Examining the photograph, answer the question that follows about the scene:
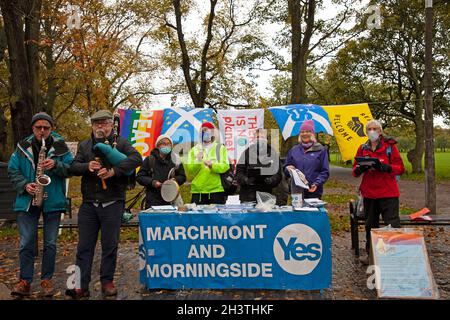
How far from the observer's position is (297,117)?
9.29 metres

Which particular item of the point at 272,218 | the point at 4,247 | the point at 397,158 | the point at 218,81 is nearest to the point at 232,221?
the point at 272,218

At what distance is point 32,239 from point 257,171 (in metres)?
2.98

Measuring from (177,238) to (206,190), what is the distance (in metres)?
1.43

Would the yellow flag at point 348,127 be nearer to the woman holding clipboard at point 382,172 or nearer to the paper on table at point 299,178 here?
the woman holding clipboard at point 382,172

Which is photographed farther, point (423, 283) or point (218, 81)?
point (218, 81)

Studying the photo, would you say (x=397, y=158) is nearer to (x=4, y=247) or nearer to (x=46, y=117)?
(x=46, y=117)

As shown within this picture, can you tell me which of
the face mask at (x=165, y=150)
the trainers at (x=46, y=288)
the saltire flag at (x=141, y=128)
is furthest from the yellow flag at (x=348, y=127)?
the trainers at (x=46, y=288)

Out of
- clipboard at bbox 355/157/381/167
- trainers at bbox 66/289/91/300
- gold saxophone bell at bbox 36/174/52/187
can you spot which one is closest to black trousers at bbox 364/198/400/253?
clipboard at bbox 355/157/381/167

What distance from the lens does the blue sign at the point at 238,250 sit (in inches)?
188

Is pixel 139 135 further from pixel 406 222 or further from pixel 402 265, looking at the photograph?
pixel 402 265

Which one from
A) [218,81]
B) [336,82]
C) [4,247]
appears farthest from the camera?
[336,82]

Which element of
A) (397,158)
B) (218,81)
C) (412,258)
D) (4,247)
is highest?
(218,81)

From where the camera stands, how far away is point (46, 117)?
16.2 ft

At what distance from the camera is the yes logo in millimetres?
4766
